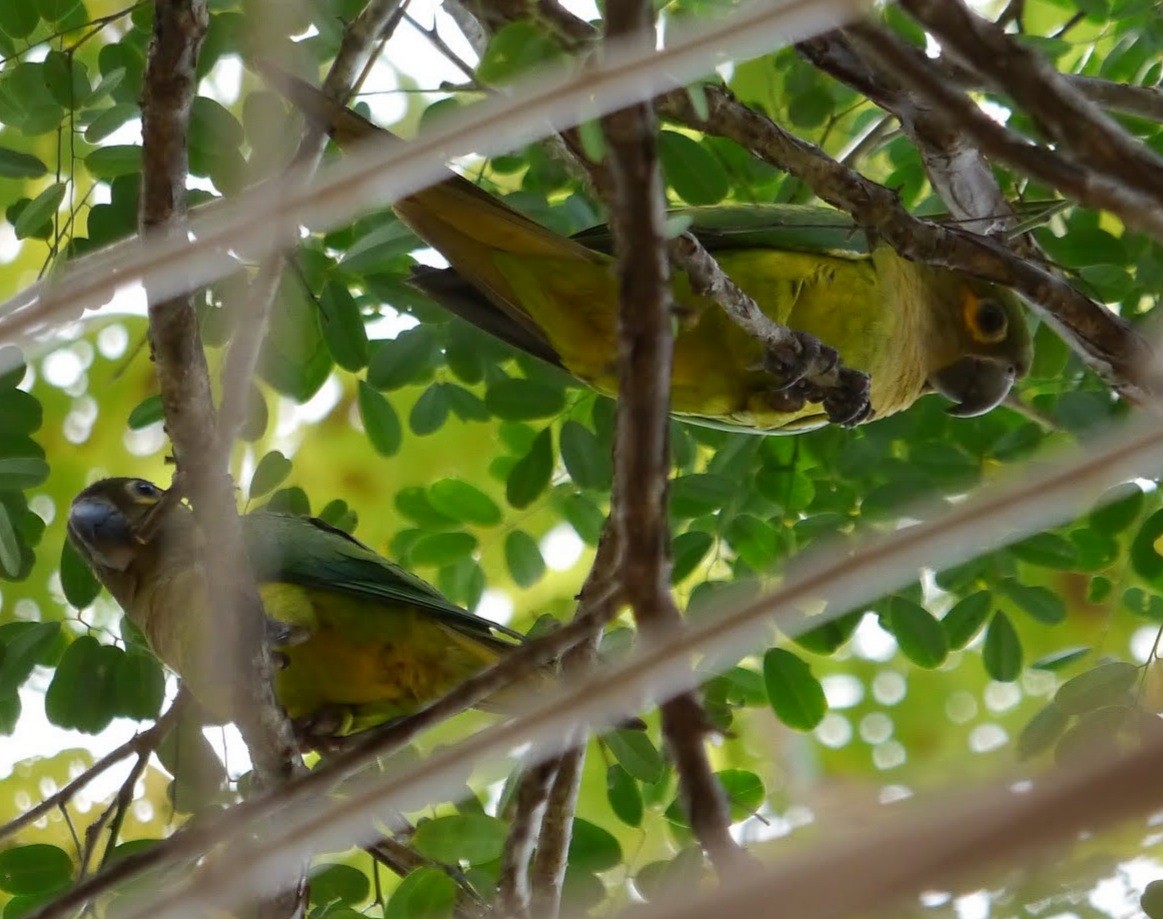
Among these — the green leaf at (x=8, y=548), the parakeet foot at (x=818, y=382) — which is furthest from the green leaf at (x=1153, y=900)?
the green leaf at (x=8, y=548)

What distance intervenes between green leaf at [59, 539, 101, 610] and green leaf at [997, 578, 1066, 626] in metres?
1.66

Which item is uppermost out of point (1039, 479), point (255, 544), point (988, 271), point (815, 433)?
point (255, 544)

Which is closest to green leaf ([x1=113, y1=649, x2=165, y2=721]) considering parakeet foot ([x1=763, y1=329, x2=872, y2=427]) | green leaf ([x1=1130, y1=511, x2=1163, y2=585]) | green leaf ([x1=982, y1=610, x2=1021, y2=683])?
parakeet foot ([x1=763, y1=329, x2=872, y2=427])

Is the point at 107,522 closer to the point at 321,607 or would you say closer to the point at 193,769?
the point at 321,607

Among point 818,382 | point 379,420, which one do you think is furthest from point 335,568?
point 818,382

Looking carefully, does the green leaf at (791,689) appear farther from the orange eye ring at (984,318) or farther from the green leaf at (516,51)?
the green leaf at (516,51)

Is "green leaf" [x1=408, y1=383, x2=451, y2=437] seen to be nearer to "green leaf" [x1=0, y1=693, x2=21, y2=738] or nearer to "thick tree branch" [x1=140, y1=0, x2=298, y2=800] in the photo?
"thick tree branch" [x1=140, y1=0, x2=298, y2=800]

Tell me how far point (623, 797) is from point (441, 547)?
0.64m

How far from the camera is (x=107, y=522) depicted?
2.52 meters

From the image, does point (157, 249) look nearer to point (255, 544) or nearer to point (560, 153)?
point (560, 153)

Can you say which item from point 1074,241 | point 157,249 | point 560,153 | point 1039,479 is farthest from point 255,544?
point 1039,479

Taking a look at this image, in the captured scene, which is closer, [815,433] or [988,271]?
[988,271]

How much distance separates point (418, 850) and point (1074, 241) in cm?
167

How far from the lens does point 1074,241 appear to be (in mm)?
2404
